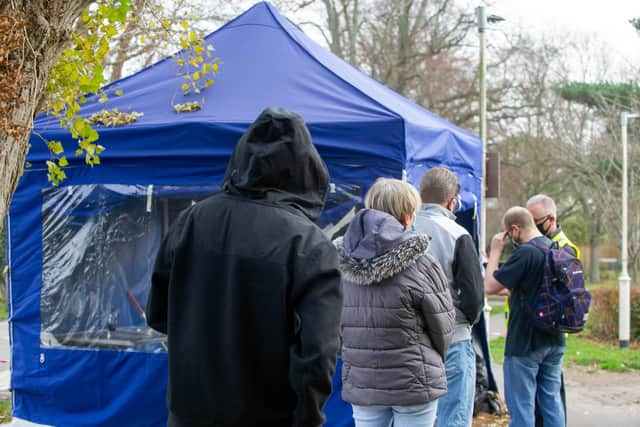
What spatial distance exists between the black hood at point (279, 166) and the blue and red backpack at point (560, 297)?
2600 mm

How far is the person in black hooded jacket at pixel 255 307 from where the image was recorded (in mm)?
2418

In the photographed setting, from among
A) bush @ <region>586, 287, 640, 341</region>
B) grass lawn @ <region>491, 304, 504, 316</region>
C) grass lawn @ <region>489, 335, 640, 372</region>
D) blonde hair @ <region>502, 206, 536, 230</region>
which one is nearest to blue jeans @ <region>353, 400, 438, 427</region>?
blonde hair @ <region>502, 206, 536, 230</region>

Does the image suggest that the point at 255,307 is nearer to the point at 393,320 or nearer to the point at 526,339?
the point at 393,320

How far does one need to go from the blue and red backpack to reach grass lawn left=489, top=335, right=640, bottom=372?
6071mm

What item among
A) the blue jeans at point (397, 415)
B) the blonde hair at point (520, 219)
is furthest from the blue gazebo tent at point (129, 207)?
the blue jeans at point (397, 415)

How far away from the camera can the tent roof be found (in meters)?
5.24

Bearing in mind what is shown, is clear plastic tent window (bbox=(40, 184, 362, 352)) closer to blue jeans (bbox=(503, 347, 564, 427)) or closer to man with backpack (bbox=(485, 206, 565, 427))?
man with backpack (bbox=(485, 206, 565, 427))

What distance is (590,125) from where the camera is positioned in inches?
894

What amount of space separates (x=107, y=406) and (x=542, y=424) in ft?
10.2

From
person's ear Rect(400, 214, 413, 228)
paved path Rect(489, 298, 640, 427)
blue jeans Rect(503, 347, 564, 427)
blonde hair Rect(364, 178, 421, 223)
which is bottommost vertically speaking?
paved path Rect(489, 298, 640, 427)

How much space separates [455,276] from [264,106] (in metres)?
2.00

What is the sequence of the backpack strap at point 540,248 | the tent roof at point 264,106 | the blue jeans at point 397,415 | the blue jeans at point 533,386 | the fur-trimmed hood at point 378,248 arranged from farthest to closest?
the tent roof at point 264,106
the blue jeans at point 533,386
the backpack strap at point 540,248
the blue jeans at point 397,415
the fur-trimmed hood at point 378,248

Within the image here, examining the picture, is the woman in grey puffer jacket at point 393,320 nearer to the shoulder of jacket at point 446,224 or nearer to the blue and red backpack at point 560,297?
the shoulder of jacket at point 446,224

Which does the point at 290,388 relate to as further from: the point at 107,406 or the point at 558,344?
the point at 107,406
